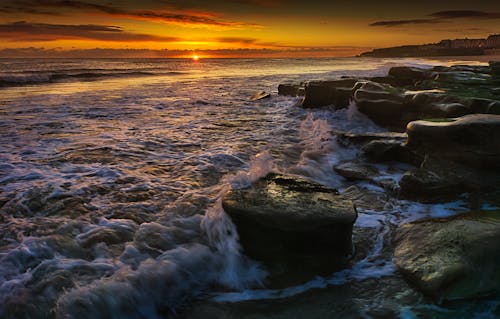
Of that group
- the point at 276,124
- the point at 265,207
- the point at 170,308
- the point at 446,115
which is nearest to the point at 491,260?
the point at 265,207

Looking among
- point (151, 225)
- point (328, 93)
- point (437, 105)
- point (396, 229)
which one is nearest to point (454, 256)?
point (396, 229)

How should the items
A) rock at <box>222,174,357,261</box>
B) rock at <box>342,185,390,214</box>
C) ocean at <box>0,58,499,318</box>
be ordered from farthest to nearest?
rock at <box>342,185,390,214</box>
rock at <box>222,174,357,261</box>
ocean at <box>0,58,499,318</box>

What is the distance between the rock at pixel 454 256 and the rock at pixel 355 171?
2.36 meters

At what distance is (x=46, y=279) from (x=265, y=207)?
2215mm

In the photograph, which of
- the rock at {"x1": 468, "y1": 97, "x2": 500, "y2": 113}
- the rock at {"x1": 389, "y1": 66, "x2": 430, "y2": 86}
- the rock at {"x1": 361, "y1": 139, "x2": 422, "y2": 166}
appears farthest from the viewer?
the rock at {"x1": 389, "y1": 66, "x2": 430, "y2": 86}

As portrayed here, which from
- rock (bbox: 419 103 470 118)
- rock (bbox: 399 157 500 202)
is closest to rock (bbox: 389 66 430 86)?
rock (bbox: 419 103 470 118)

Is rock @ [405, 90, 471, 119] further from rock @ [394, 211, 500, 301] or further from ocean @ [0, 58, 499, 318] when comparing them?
rock @ [394, 211, 500, 301]

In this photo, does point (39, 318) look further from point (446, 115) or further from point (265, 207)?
point (446, 115)

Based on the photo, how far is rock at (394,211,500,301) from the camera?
3.32 m

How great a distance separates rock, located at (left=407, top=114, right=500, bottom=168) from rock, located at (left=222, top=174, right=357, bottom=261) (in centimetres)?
321

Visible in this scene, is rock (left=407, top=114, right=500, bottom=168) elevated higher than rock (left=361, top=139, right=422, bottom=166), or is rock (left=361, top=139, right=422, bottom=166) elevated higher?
rock (left=407, top=114, right=500, bottom=168)

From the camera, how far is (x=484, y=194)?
5641 mm

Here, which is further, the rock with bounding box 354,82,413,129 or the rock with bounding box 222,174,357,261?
the rock with bounding box 354,82,413,129

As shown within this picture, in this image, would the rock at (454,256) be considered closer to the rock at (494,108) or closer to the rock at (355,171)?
the rock at (355,171)
